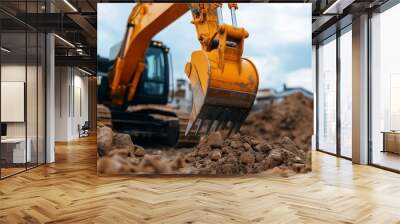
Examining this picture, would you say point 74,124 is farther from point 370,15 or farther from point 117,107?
point 370,15

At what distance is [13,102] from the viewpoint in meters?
6.21

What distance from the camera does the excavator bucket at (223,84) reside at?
589 cm

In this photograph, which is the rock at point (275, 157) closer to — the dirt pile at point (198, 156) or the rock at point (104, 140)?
the dirt pile at point (198, 156)

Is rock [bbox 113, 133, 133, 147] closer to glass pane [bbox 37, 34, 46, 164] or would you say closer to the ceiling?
glass pane [bbox 37, 34, 46, 164]

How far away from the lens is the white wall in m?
14.1

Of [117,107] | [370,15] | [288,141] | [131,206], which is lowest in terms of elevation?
[131,206]

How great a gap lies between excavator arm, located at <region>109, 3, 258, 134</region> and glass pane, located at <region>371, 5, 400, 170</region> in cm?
243

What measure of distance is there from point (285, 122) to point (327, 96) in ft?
13.8

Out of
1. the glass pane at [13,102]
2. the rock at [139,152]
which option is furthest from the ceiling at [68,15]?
the rock at [139,152]

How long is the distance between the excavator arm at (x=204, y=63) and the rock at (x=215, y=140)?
0.10 metres

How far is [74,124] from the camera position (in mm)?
15047

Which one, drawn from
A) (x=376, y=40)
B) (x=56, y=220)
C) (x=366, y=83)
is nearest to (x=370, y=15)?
(x=376, y=40)

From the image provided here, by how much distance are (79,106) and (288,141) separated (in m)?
11.4

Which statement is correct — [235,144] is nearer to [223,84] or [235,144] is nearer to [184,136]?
[184,136]
